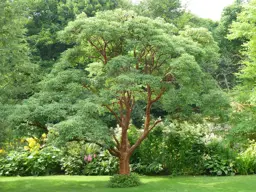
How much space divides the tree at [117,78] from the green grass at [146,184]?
92 cm

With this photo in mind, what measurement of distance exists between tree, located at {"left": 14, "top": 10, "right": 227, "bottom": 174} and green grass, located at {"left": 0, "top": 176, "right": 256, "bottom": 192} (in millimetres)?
923

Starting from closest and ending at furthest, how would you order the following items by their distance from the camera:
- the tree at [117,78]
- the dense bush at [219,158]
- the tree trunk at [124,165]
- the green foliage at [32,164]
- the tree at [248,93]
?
the tree at [117,78] < the tree trunk at [124,165] < the tree at [248,93] < the dense bush at [219,158] < the green foliage at [32,164]

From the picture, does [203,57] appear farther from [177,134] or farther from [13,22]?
[13,22]

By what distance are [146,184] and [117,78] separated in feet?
9.21

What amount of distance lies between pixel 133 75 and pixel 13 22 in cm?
334

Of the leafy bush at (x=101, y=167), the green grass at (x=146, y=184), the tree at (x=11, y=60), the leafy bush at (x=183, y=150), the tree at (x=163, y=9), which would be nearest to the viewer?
the green grass at (x=146, y=184)

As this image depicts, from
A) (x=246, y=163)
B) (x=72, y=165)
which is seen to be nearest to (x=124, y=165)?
(x=72, y=165)

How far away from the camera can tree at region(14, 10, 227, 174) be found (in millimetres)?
7207

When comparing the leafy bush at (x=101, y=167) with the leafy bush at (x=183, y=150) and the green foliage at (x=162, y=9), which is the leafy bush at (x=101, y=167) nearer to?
the leafy bush at (x=183, y=150)

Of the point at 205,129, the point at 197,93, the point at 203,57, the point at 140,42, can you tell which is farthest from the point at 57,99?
the point at 205,129

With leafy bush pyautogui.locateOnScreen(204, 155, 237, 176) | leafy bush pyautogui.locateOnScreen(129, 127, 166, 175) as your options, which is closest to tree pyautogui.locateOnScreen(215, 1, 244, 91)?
leafy bush pyautogui.locateOnScreen(204, 155, 237, 176)

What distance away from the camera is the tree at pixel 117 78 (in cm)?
721

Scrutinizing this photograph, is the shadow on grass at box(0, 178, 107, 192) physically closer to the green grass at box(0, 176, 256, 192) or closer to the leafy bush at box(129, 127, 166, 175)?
the green grass at box(0, 176, 256, 192)

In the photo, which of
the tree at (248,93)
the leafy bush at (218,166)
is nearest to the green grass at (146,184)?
the leafy bush at (218,166)
